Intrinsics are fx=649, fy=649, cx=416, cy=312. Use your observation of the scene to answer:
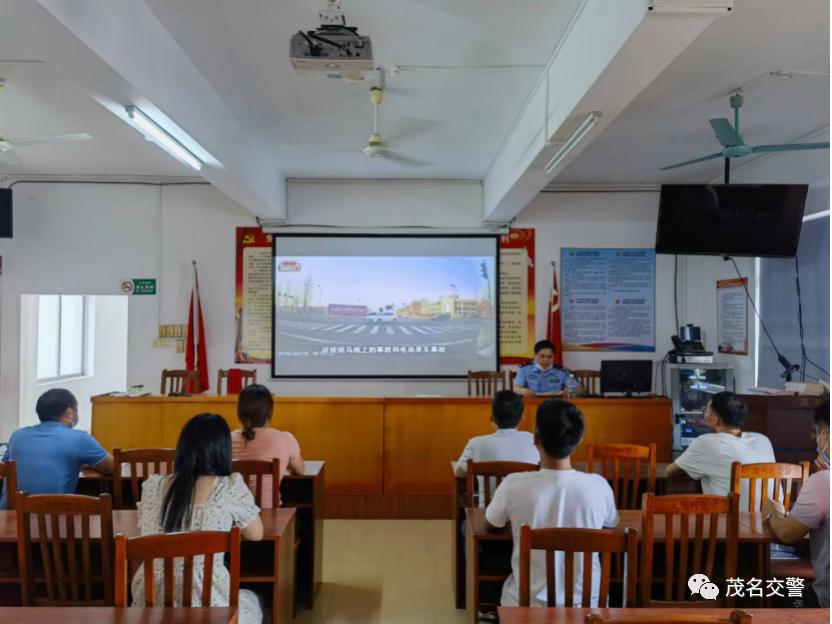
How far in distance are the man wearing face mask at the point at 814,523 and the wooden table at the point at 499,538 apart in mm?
84

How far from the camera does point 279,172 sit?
6605 mm

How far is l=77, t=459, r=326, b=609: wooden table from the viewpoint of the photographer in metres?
3.59

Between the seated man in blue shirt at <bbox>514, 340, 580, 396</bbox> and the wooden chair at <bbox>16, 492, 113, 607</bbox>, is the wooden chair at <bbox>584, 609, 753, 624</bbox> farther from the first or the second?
the seated man in blue shirt at <bbox>514, 340, 580, 396</bbox>

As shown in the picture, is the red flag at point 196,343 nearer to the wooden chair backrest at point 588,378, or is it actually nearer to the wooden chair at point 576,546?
the wooden chair backrest at point 588,378

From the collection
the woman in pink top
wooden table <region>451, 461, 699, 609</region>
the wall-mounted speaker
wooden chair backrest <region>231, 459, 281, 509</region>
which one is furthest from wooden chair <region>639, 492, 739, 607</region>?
the wall-mounted speaker

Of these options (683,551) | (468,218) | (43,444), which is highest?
(468,218)

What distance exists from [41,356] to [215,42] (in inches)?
244

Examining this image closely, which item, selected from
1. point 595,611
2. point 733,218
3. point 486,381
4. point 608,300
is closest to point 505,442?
Result: point 595,611

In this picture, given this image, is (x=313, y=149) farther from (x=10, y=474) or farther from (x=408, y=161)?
(x=10, y=474)

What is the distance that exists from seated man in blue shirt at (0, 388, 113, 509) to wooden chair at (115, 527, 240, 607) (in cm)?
157

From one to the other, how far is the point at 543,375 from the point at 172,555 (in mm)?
4757

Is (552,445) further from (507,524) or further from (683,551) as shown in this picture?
(683,551)

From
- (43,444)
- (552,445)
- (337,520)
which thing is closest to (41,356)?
(337,520)

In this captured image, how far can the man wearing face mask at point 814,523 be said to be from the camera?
2.39m
